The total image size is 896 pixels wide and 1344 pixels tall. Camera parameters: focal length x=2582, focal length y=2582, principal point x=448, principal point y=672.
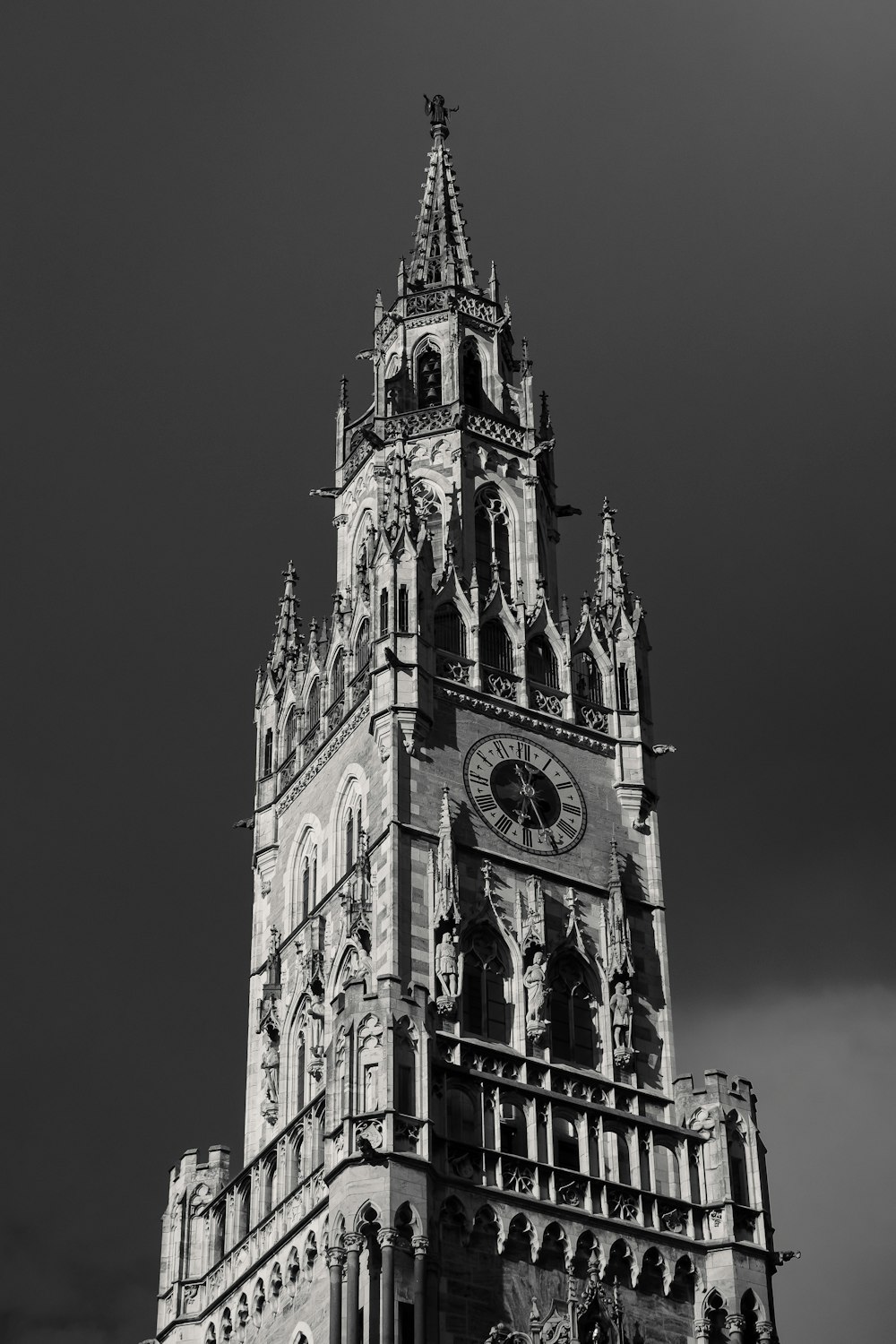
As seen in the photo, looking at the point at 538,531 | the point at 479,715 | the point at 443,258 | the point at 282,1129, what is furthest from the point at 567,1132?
the point at 443,258

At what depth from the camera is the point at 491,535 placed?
7162cm

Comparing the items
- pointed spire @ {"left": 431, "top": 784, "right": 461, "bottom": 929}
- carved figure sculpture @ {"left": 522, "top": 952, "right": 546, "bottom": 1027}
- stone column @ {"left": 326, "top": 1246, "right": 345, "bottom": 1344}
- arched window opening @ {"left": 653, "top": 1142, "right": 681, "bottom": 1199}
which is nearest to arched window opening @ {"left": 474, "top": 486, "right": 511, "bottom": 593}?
pointed spire @ {"left": 431, "top": 784, "right": 461, "bottom": 929}

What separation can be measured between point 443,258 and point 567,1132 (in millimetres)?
31125

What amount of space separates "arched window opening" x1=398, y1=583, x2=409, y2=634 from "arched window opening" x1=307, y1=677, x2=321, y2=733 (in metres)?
4.32

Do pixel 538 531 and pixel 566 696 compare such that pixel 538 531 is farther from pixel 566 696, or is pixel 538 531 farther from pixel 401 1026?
pixel 401 1026

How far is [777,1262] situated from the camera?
5850cm

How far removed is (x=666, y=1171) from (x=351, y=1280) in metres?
9.40

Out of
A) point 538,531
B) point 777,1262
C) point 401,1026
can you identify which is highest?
point 538,531

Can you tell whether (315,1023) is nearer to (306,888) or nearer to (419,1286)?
(306,888)

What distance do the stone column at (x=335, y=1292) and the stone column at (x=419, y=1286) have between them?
1.51 meters

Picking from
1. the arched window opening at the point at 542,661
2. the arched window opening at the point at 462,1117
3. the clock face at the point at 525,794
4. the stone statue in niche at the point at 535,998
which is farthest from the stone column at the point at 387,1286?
the arched window opening at the point at 542,661

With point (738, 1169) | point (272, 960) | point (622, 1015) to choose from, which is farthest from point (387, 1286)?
point (272, 960)

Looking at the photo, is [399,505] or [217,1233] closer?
[217,1233]

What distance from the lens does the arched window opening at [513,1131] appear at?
5712 cm
